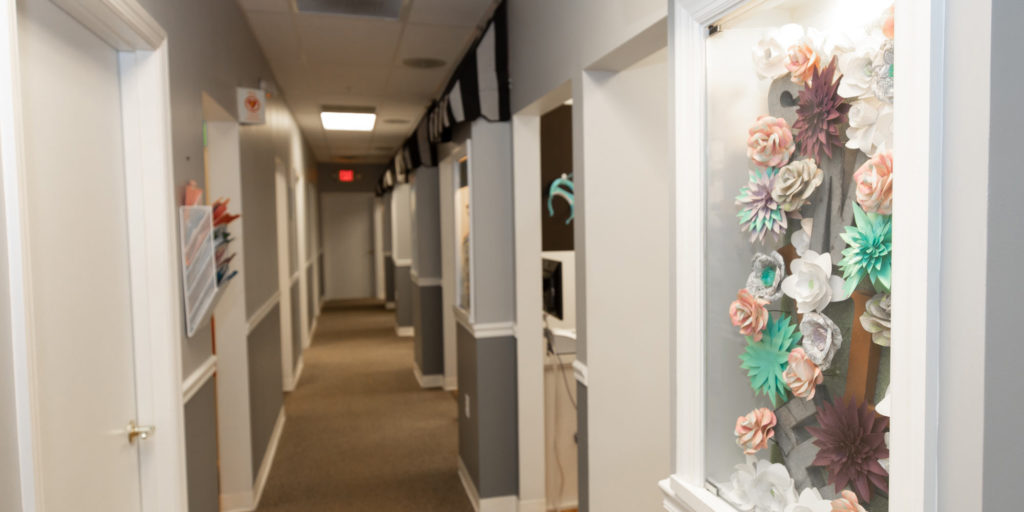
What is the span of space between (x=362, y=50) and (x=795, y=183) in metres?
3.33

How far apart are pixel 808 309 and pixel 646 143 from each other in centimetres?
134

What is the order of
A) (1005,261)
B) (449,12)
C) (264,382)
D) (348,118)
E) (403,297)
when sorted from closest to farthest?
(1005,261) → (449,12) → (264,382) → (348,118) → (403,297)

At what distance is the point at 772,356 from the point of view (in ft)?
3.82

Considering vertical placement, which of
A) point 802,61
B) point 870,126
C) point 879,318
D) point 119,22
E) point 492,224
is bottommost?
point 879,318

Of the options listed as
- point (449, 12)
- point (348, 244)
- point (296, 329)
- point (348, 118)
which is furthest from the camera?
point (348, 244)

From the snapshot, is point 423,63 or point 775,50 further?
point 423,63

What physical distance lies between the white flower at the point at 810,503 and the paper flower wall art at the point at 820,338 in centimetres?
21

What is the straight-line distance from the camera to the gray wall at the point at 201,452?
2.22 m

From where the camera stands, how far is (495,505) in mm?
3369

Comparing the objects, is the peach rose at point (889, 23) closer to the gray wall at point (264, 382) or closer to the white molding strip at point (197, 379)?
the white molding strip at point (197, 379)

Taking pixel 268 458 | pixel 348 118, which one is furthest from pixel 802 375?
pixel 348 118

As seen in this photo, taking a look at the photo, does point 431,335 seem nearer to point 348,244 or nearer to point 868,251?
point 868,251

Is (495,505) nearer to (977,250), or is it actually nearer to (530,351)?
(530,351)

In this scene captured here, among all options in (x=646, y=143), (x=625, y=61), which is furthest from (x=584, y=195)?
(x=625, y=61)
